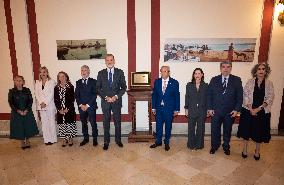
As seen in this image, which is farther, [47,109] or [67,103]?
[47,109]

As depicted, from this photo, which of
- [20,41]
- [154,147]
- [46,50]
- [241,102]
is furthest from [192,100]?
[20,41]

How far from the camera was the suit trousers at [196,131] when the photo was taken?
4910 mm

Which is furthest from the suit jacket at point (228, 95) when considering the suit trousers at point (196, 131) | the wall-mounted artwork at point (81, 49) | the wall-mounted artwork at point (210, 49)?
the wall-mounted artwork at point (81, 49)

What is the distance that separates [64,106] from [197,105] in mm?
2824

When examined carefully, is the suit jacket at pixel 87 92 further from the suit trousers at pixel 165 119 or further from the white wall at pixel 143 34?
the suit trousers at pixel 165 119

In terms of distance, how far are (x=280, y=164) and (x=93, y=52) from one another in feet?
14.7

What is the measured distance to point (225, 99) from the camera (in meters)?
4.60

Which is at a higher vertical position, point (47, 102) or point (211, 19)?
point (211, 19)

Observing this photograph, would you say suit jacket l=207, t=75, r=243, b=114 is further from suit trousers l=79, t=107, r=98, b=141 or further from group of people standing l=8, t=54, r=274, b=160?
suit trousers l=79, t=107, r=98, b=141

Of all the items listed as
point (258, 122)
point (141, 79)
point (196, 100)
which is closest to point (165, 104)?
point (196, 100)

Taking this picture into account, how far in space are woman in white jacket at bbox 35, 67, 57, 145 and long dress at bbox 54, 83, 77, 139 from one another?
20 cm

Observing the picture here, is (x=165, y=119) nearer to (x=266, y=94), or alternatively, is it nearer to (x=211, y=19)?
(x=266, y=94)

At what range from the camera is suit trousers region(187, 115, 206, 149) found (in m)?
4.91

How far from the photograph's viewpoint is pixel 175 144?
17.6 ft
